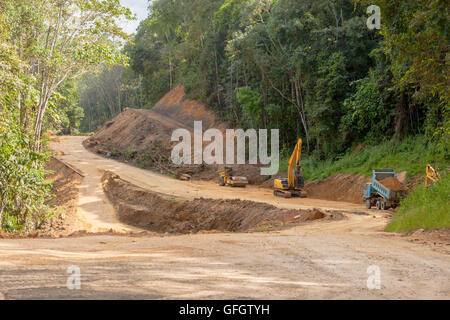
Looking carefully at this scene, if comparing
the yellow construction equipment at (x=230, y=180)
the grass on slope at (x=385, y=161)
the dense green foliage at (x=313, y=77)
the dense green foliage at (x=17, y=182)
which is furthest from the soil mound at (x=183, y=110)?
the dense green foliage at (x=17, y=182)

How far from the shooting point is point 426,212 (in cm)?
1098

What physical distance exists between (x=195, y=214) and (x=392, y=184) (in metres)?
10.1

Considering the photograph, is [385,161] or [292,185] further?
[385,161]

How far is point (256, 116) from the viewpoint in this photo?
120 feet

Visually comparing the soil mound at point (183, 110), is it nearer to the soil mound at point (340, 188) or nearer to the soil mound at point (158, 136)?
the soil mound at point (158, 136)

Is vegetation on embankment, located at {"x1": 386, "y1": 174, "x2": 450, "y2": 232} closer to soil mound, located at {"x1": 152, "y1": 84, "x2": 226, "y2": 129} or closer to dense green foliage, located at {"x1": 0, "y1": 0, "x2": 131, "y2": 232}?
dense green foliage, located at {"x1": 0, "y1": 0, "x2": 131, "y2": 232}

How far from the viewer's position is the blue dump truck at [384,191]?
17641mm

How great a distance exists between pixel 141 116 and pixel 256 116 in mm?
18166

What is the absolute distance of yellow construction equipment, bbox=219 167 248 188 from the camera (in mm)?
29516

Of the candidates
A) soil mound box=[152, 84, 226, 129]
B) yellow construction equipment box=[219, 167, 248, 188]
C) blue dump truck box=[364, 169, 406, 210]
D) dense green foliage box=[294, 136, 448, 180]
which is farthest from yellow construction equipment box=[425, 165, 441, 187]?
soil mound box=[152, 84, 226, 129]

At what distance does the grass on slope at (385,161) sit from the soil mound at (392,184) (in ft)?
11.9

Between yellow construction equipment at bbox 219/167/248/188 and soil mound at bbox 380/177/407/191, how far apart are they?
12.6 meters

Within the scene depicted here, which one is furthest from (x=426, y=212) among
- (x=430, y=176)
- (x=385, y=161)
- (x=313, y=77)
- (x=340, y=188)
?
(x=313, y=77)

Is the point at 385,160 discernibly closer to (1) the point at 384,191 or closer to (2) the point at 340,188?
(2) the point at 340,188
